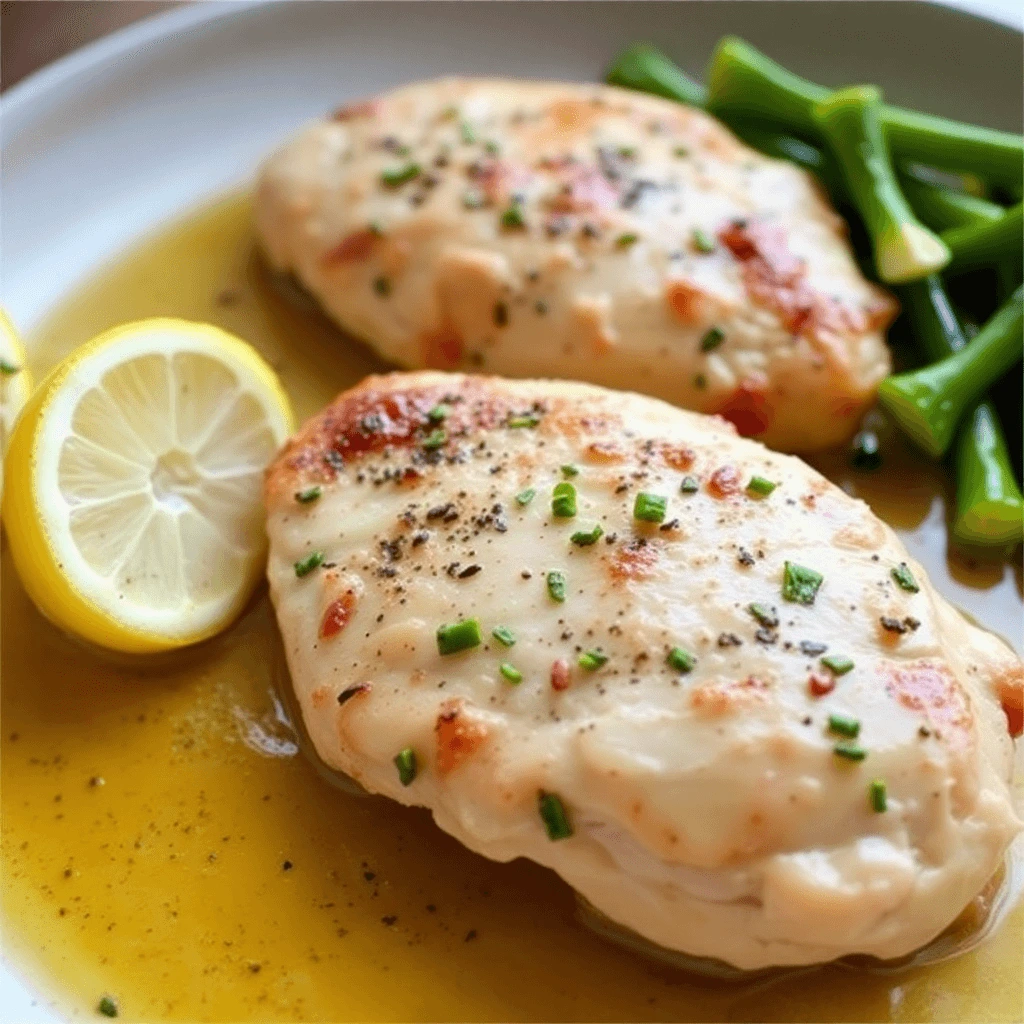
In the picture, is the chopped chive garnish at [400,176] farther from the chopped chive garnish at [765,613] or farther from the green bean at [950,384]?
Answer: the chopped chive garnish at [765,613]

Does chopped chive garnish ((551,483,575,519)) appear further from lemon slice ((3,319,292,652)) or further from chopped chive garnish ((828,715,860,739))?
lemon slice ((3,319,292,652))

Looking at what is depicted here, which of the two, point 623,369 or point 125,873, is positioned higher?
point 623,369

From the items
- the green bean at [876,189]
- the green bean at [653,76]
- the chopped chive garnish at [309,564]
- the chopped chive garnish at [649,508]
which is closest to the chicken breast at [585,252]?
the green bean at [876,189]

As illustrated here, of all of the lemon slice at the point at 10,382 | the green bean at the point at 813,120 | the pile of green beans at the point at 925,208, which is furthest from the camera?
the green bean at the point at 813,120

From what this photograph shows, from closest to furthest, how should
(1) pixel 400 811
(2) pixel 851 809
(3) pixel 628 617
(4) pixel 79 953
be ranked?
1. (2) pixel 851 809
2. (3) pixel 628 617
3. (4) pixel 79 953
4. (1) pixel 400 811

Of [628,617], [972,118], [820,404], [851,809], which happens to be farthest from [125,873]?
[972,118]

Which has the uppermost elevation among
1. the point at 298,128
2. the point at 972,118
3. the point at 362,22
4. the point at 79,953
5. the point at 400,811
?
the point at 972,118

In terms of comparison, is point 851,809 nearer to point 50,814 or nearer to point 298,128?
point 50,814

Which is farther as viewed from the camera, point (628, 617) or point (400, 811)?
point (400, 811)
